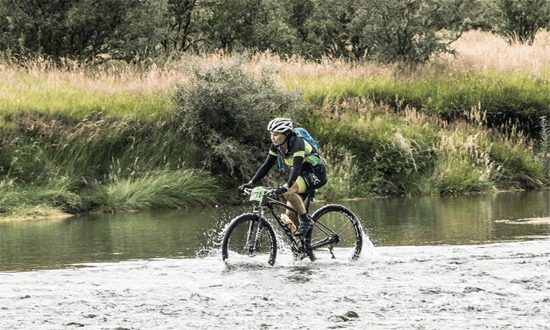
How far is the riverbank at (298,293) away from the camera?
6027 millimetres

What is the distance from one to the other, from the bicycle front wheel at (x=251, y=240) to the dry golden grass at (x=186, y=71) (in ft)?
32.4

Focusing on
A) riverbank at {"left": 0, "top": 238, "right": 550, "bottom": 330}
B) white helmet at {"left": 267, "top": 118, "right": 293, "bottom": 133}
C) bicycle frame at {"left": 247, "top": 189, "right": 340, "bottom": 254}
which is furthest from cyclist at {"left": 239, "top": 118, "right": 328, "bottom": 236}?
riverbank at {"left": 0, "top": 238, "right": 550, "bottom": 330}

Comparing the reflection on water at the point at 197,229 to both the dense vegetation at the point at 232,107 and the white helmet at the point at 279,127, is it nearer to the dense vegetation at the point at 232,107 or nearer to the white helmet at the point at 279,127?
the dense vegetation at the point at 232,107

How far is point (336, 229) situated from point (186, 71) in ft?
35.5

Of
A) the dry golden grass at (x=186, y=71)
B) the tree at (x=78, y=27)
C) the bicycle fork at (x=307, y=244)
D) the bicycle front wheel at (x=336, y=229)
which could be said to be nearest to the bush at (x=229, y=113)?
the dry golden grass at (x=186, y=71)

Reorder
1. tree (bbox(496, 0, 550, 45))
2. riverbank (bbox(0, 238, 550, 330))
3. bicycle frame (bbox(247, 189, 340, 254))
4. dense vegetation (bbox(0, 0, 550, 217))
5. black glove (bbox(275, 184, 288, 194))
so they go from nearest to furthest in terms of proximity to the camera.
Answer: riverbank (bbox(0, 238, 550, 330))
black glove (bbox(275, 184, 288, 194))
bicycle frame (bbox(247, 189, 340, 254))
dense vegetation (bbox(0, 0, 550, 217))
tree (bbox(496, 0, 550, 45))

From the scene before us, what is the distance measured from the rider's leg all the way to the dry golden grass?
381 inches

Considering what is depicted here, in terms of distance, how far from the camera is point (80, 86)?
19516mm

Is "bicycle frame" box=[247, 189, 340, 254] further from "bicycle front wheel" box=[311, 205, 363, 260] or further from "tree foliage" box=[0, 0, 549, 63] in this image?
"tree foliage" box=[0, 0, 549, 63]

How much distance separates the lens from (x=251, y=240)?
883 centimetres

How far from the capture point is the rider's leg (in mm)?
8992

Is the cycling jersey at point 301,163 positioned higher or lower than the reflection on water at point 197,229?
higher

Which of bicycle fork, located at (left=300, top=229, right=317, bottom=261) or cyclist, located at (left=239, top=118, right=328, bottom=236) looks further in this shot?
bicycle fork, located at (left=300, top=229, right=317, bottom=261)

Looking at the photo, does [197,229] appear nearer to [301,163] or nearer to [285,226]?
[285,226]
